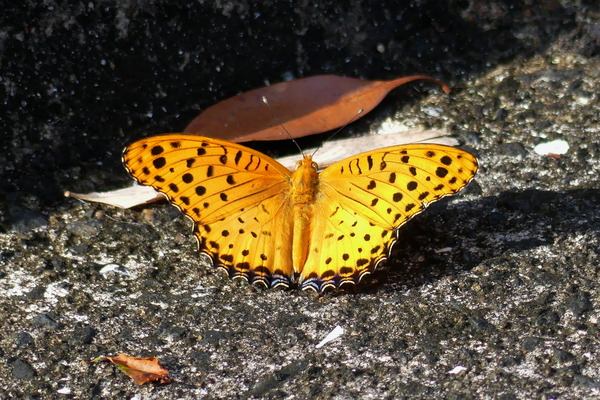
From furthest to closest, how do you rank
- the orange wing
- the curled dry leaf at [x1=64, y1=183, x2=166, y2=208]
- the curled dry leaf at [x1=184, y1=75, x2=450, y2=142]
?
the curled dry leaf at [x1=184, y1=75, x2=450, y2=142], the curled dry leaf at [x1=64, y1=183, x2=166, y2=208], the orange wing

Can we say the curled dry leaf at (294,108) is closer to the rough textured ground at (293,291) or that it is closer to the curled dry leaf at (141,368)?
the rough textured ground at (293,291)

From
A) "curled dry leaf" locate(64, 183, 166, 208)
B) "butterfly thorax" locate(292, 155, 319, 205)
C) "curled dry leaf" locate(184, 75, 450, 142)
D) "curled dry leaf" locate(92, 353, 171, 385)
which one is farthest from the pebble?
"curled dry leaf" locate(184, 75, 450, 142)

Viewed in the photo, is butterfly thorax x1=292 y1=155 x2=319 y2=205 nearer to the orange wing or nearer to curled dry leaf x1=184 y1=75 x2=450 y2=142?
the orange wing

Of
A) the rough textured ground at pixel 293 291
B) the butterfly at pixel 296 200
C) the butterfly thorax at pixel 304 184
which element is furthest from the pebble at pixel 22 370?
the butterfly thorax at pixel 304 184

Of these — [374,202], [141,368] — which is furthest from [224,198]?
[141,368]

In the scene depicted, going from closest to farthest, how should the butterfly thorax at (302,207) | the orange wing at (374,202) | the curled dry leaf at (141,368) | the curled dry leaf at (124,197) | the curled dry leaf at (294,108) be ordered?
1. the curled dry leaf at (141,368)
2. the orange wing at (374,202)
3. the butterfly thorax at (302,207)
4. the curled dry leaf at (124,197)
5. the curled dry leaf at (294,108)

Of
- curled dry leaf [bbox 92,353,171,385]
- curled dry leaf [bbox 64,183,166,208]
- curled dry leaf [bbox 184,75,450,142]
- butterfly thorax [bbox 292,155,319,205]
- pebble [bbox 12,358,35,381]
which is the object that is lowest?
curled dry leaf [bbox 92,353,171,385]

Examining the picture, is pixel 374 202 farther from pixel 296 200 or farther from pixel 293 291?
pixel 293 291

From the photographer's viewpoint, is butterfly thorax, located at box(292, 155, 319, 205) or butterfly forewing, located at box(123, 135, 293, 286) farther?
butterfly thorax, located at box(292, 155, 319, 205)
